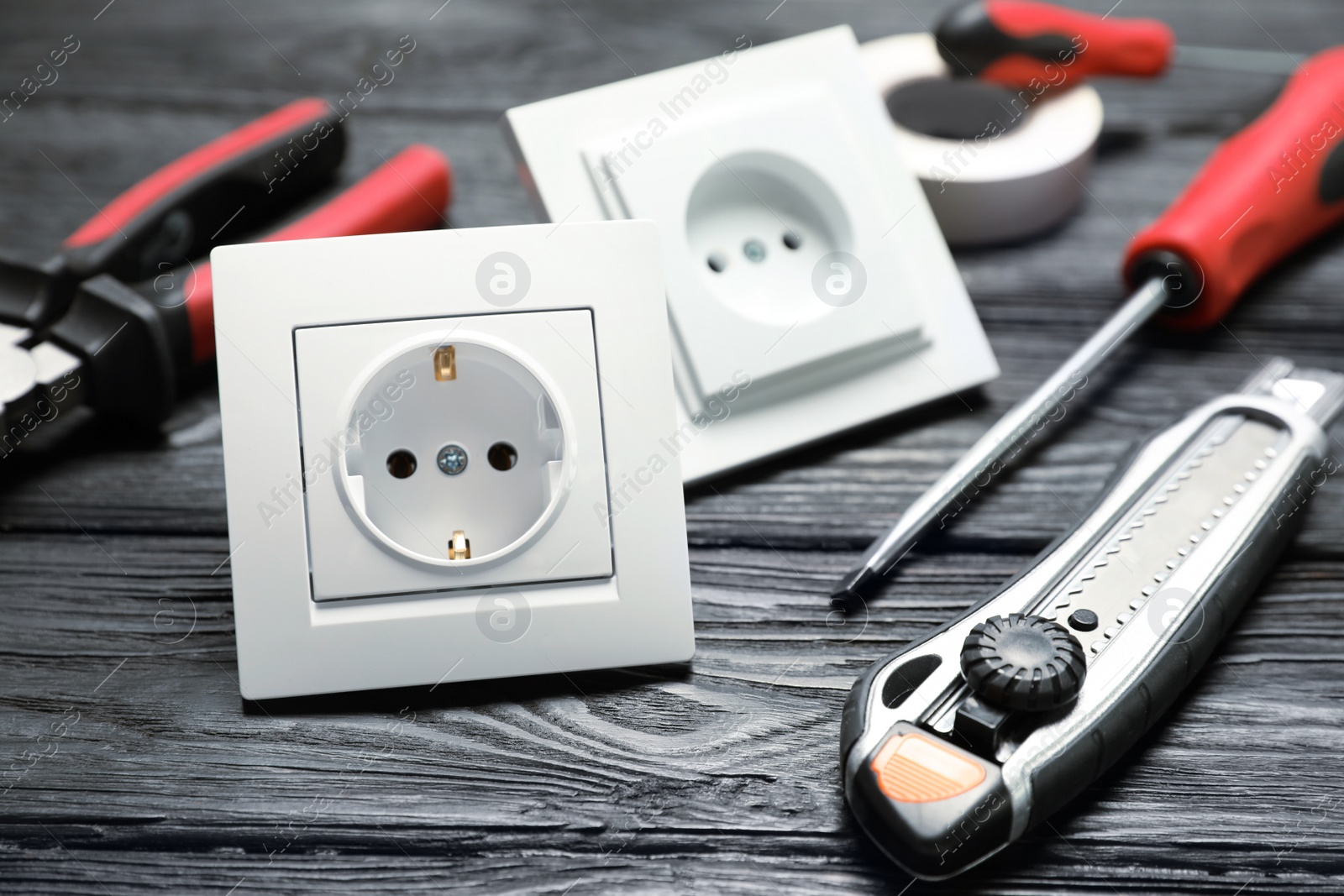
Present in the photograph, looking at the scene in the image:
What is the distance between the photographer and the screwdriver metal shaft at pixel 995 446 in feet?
1.94

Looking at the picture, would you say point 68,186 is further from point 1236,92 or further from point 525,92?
point 1236,92

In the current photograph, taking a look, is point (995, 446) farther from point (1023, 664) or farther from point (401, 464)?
point (401, 464)

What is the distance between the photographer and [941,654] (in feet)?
1.61

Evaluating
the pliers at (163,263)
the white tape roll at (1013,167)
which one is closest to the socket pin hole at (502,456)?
the pliers at (163,263)

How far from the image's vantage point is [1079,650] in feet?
1.54

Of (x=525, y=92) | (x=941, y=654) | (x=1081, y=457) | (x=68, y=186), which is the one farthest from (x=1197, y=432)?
(x=68, y=186)

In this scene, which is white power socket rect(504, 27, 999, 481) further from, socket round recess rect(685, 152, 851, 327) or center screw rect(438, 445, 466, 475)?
center screw rect(438, 445, 466, 475)

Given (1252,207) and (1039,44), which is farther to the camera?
(1039,44)

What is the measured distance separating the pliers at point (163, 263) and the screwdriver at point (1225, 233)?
41 centimetres

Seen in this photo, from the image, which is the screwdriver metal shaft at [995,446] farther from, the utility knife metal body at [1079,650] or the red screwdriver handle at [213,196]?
the red screwdriver handle at [213,196]

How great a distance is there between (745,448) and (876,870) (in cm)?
25

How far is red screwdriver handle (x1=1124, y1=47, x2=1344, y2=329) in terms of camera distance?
720 mm

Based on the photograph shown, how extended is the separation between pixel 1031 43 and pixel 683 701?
23.0 inches

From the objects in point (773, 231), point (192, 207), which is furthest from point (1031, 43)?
point (192, 207)
